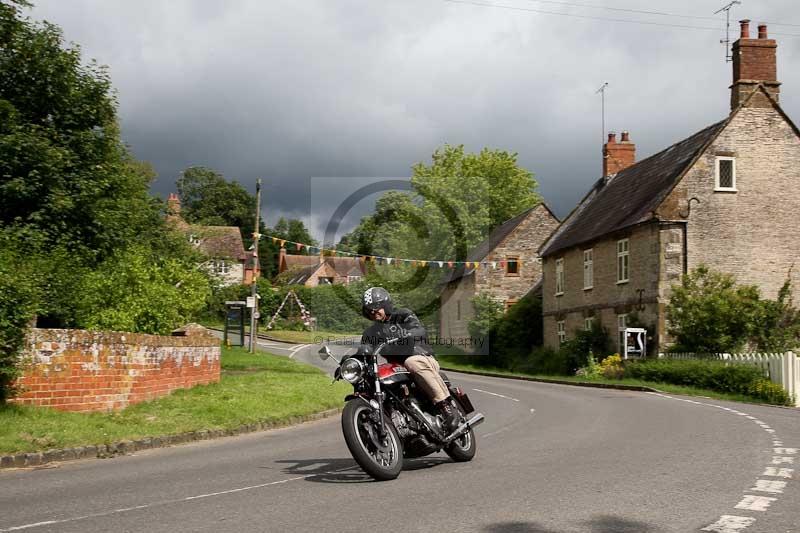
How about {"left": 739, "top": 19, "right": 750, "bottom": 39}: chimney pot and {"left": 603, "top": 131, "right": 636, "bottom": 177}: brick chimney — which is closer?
{"left": 739, "top": 19, "right": 750, "bottom": 39}: chimney pot

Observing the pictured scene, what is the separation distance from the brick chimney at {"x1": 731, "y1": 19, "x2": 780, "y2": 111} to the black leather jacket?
27231mm

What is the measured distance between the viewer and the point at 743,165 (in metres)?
31.6

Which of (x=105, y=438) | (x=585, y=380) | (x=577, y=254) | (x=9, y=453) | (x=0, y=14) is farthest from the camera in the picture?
(x=577, y=254)

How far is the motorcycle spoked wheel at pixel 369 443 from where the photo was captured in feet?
24.5

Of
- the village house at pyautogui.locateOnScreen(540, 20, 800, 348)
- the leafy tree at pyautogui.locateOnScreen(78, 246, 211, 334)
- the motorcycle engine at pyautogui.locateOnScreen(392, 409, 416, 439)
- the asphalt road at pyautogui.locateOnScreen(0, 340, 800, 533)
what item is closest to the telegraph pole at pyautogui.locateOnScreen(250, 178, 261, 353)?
the leafy tree at pyautogui.locateOnScreen(78, 246, 211, 334)

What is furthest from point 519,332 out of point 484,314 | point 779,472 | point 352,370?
point 352,370

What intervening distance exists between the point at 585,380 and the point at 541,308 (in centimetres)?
1636

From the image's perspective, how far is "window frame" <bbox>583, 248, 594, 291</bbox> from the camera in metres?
36.8

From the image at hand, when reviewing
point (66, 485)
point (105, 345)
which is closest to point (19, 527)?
point (66, 485)

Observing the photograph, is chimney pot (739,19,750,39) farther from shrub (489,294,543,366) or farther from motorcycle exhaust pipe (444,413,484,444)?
motorcycle exhaust pipe (444,413,484,444)

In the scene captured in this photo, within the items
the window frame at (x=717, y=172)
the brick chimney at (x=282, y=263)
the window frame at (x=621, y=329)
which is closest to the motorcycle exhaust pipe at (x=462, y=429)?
the window frame at (x=621, y=329)

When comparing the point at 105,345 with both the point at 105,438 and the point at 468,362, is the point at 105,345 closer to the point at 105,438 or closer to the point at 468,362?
the point at 105,438

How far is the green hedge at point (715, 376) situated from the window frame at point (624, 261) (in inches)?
228

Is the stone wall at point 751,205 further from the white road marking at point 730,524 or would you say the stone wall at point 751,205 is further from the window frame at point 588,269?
the white road marking at point 730,524
